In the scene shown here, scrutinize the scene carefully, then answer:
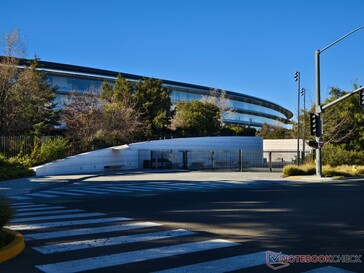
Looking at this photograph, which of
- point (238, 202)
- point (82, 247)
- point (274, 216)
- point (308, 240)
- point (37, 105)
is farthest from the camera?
point (37, 105)

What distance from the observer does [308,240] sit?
7.95 metres

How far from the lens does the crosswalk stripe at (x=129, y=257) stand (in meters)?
6.11

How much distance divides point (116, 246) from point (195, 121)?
45.3m

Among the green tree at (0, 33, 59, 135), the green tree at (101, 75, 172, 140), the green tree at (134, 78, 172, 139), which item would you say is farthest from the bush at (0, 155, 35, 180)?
the green tree at (134, 78, 172, 139)

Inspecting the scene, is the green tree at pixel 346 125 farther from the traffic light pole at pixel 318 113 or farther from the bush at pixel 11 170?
the bush at pixel 11 170

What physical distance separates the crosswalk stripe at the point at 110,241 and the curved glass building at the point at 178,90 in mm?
39857

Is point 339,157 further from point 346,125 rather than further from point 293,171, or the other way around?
point 346,125

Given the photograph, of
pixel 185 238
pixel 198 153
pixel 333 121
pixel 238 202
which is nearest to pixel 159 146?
pixel 198 153

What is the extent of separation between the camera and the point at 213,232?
8727mm

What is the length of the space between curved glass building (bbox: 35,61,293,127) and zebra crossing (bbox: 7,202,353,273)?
38411mm

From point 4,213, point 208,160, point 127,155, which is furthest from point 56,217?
point 208,160

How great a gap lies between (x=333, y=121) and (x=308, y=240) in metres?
35.0

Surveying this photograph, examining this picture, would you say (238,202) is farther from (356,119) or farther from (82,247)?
(356,119)

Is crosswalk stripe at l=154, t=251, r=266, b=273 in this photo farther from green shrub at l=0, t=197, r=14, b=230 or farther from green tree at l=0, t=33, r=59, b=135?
green tree at l=0, t=33, r=59, b=135
